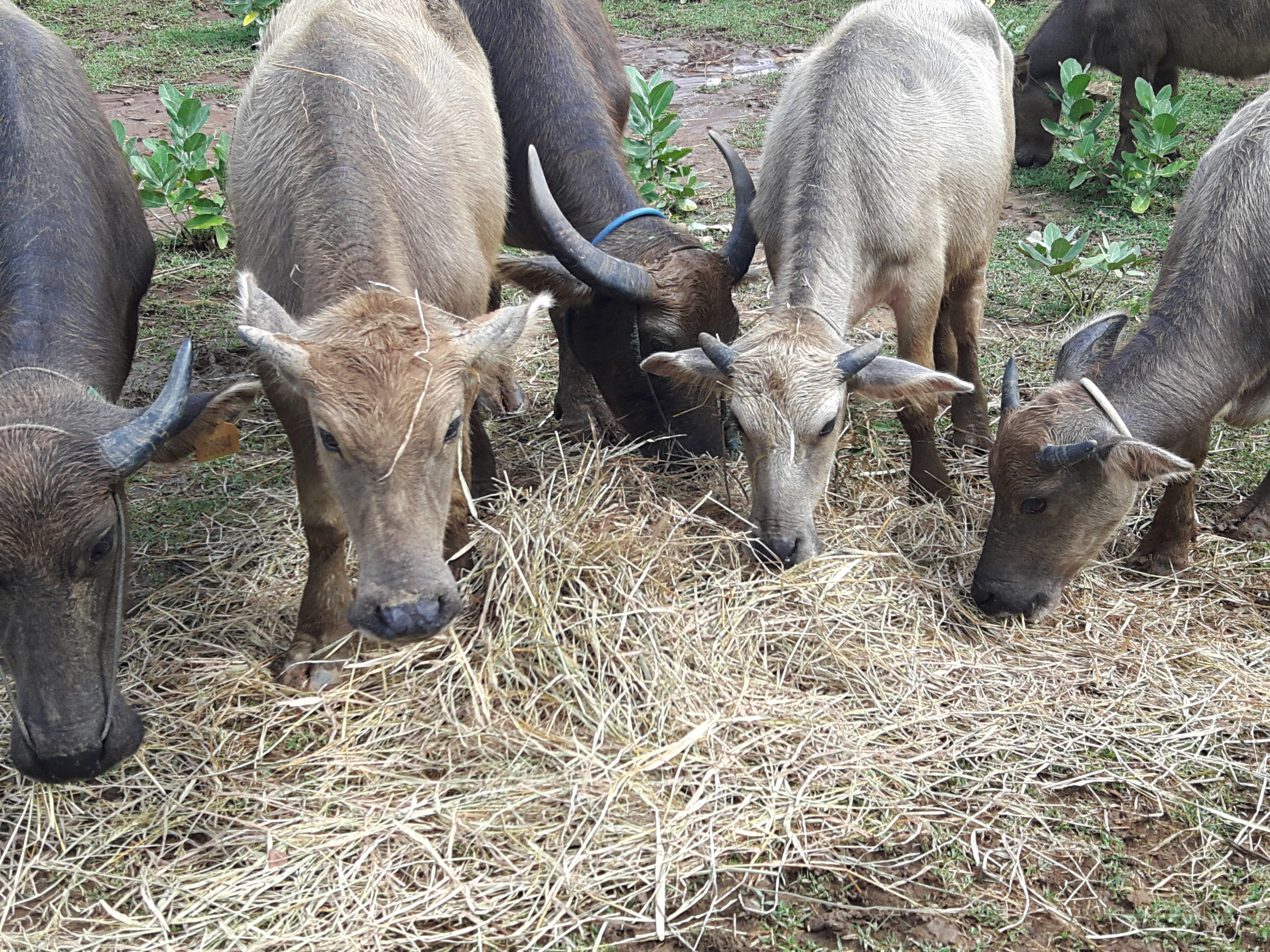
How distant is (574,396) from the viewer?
19.4ft

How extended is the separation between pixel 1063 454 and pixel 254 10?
10617mm

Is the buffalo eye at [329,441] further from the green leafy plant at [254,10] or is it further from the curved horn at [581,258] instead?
the green leafy plant at [254,10]

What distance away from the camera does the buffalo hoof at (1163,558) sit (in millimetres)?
4609

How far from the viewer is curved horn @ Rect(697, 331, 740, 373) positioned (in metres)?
4.18

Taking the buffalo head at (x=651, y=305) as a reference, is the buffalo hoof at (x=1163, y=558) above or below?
below

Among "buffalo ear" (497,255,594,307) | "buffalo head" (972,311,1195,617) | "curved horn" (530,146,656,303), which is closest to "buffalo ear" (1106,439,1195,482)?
"buffalo head" (972,311,1195,617)

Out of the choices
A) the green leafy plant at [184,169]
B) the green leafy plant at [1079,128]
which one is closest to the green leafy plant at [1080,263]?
the green leafy plant at [1079,128]

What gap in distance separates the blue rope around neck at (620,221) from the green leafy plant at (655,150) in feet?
6.26

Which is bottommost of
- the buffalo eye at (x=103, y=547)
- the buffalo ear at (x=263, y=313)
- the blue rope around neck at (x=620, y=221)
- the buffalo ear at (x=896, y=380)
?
the buffalo eye at (x=103, y=547)

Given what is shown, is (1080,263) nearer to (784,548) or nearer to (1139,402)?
(1139,402)

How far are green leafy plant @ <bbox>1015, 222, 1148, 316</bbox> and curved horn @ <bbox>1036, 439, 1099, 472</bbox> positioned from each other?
2.73m

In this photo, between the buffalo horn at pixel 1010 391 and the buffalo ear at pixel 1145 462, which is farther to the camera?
the buffalo horn at pixel 1010 391

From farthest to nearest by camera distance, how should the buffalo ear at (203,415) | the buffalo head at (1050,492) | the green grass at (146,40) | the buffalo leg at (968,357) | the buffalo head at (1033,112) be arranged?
the green grass at (146,40)
the buffalo head at (1033,112)
the buffalo leg at (968,357)
the buffalo head at (1050,492)
the buffalo ear at (203,415)

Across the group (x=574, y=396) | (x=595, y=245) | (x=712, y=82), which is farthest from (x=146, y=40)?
(x=595, y=245)
